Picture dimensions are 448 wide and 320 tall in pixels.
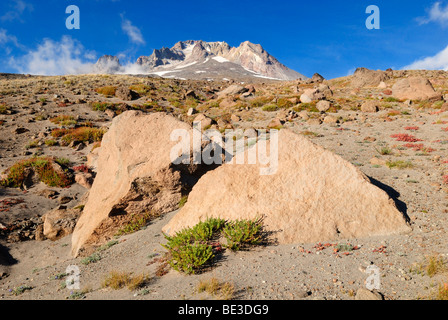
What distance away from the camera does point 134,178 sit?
9.32m

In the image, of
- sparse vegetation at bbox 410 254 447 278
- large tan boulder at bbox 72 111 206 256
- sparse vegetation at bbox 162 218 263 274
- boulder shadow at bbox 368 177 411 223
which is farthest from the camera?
large tan boulder at bbox 72 111 206 256

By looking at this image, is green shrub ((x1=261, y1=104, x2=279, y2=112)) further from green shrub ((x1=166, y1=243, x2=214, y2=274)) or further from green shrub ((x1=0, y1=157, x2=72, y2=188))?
green shrub ((x1=166, y1=243, x2=214, y2=274))

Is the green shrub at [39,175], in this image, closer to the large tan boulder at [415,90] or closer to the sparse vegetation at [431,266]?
the sparse vegetation at [431,266]

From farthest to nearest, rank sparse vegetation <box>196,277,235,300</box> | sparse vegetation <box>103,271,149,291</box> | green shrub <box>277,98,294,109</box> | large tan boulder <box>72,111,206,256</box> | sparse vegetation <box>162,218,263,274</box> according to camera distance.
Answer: green shrub <box>277,98,294,109</box> < large tan boulder <box>72,111,206,256</box> < sparse vegetation <box>162,218,263,274</box> < sparse vegetation <box>103,271,149,291</box> < sparse vegetation <box>196,277,235,300</box>

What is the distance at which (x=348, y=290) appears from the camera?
4.93 meters

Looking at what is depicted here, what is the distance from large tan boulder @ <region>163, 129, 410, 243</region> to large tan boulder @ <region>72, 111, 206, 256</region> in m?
2.05

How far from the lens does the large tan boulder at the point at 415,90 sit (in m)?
30.7

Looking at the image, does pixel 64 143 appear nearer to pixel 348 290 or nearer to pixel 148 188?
pixel 148 188

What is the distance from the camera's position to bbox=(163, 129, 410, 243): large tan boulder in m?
6.94

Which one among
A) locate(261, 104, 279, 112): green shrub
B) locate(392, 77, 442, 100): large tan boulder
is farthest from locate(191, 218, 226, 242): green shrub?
locate(392, 77, 442, 100): large tan boulder

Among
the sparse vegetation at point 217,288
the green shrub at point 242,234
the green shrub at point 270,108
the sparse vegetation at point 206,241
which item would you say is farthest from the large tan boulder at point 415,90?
the sparse vegetation at point 217,288
